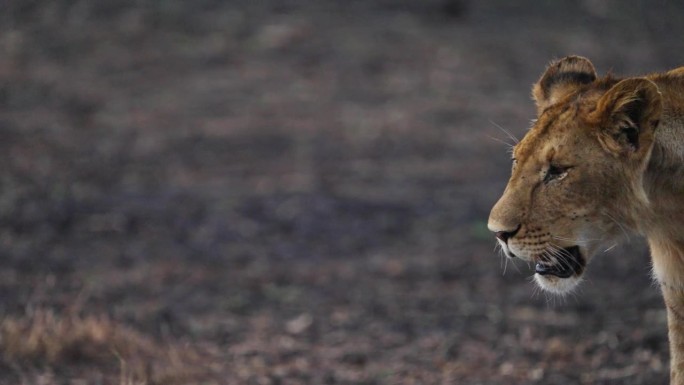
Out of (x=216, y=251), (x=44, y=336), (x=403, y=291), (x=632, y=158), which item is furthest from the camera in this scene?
(x=216, y=251)

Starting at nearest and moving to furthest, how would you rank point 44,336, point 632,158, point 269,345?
point 632,158
point 44,336
point 269,345

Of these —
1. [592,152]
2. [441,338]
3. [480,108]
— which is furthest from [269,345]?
[480,108]

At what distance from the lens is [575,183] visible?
361 cm

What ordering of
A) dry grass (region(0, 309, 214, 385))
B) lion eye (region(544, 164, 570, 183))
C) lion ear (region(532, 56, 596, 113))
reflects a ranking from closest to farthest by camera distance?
lion eye (region(544, 164, 570, 183))
lion ear (region(532, 56, 596, 113))
dry grass (region(0, 309, 214, 385))

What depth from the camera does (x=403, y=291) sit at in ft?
22.2

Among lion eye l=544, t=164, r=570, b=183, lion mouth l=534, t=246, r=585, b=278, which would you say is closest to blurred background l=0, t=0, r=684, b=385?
lion mouth l=534, t=246, r=585, b=278

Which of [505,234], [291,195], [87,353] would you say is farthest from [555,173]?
[291,195]

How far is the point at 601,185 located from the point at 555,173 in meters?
0.16

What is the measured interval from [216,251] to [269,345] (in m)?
1.86

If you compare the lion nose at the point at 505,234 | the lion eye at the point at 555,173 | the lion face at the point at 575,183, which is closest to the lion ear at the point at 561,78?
the lion face at the point at 575,183

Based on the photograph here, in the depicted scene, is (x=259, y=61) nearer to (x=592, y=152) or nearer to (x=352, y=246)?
(x=352, y=246)

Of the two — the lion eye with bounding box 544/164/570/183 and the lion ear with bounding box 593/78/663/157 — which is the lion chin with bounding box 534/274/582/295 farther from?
the lion ear with bounding box 593/78/663/157

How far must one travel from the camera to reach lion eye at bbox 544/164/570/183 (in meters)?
3.62

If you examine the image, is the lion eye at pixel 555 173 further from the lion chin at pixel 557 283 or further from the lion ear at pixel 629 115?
the lion chin at pixel 557 283
